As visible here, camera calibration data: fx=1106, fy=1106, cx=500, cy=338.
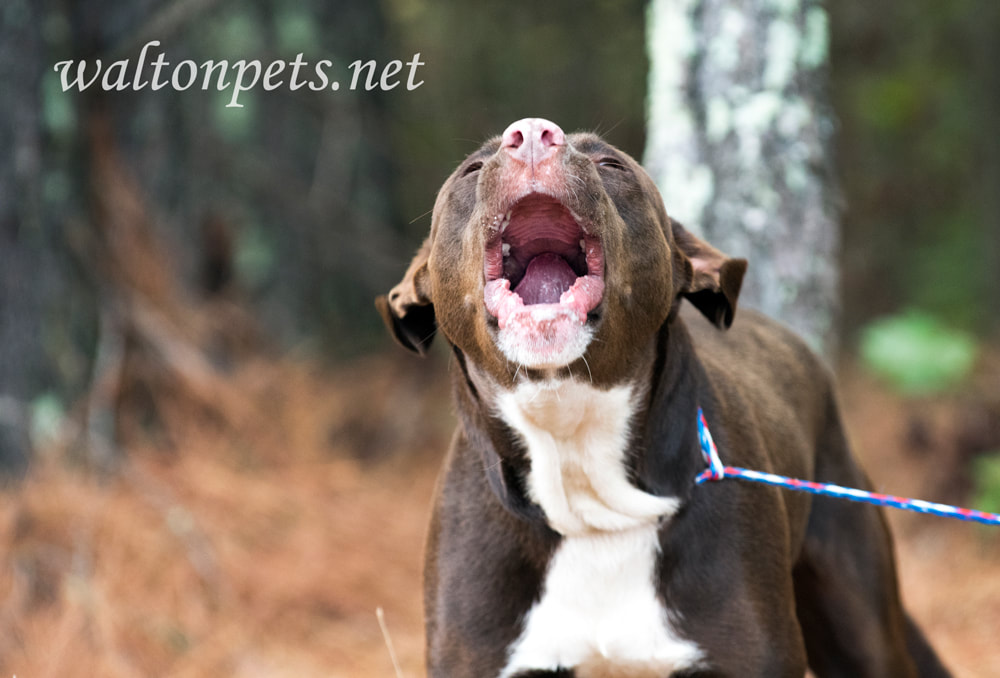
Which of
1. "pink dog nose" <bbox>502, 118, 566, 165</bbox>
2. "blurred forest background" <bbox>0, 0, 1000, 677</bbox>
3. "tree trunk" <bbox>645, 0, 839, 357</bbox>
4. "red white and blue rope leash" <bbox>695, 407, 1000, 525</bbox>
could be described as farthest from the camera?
"blurred forest background" <bbox>0, 0, 1000, 677</bbox>

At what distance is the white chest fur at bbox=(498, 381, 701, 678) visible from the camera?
9.55 ft

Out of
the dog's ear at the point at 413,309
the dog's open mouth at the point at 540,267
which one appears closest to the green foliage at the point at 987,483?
the dog's ear at the point at 413,309

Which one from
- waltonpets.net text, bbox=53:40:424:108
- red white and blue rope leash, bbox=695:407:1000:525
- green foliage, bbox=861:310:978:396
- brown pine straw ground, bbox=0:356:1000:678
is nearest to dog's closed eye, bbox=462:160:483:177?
red white and blue rope leash, bbox=695:407:1000:525

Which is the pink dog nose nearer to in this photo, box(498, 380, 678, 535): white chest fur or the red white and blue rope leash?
box(498, 380, 678, 535): white chest fur

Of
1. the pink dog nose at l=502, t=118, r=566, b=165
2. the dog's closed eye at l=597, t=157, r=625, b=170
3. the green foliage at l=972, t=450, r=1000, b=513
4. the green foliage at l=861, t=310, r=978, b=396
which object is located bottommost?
the green foliage at l=972, t=450, r=1000, b=513

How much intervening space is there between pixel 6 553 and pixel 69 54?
2.55 metres

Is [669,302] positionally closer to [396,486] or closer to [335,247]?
[396,486]

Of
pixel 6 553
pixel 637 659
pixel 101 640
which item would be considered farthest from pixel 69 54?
pixel 637 659

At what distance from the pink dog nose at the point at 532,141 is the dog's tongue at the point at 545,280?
356 mm

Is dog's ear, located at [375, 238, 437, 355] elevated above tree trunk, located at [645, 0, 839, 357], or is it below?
below

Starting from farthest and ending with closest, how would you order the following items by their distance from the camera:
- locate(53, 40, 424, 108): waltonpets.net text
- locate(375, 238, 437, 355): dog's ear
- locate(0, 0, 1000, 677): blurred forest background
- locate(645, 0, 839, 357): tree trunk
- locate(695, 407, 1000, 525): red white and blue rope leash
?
locate(53, 40, 424, 108): waltonpets.net text
locate(0, 0, 1000, 677): blurred forest background
locate(645, 0, 839, 357): tree trunk
locate(375, 238, 437, 355): dog's ear
locate(695, 407, 1000, 525): red white and blue rope leash

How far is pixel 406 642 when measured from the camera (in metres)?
5.22

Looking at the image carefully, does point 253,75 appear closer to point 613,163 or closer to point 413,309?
point 413,309

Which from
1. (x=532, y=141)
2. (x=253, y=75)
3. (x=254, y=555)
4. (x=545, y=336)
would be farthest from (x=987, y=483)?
(x=253, y=75)
